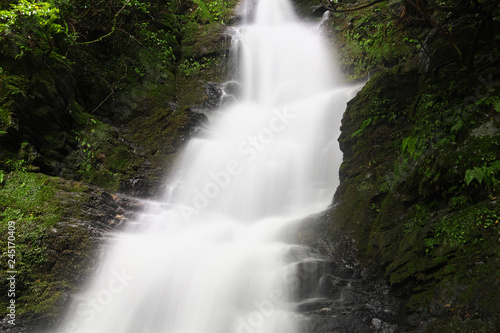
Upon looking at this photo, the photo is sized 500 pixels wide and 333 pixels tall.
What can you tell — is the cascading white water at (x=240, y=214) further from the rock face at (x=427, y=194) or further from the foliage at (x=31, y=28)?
the foliage at (x=31, y=28)

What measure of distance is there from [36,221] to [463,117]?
22.7 ft

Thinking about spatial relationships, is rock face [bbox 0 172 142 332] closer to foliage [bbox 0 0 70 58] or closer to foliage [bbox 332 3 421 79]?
foliage [bbox 0 0 70 58]

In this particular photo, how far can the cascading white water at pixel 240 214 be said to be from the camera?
4.48 meters

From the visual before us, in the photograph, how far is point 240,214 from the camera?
7.53 metres

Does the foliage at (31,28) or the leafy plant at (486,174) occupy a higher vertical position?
the foliage at (31,28)

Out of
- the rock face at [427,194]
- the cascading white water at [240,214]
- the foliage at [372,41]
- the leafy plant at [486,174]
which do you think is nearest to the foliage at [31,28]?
the cascading white water at [240,214]

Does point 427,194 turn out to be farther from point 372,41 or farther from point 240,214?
point 372,41

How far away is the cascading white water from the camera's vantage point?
4.48m

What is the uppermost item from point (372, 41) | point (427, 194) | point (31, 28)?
point (372, 41)

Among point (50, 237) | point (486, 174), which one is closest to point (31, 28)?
point (50, 237)

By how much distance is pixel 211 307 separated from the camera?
452 cm

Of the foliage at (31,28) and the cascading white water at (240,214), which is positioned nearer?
the cascading white water at (240,214)

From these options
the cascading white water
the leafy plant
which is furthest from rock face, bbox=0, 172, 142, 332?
the leafy plant

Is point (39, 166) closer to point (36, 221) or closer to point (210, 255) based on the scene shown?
point (36, 221)
